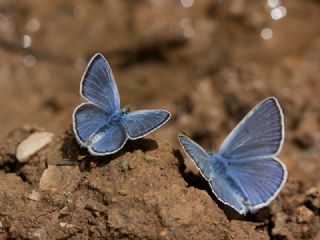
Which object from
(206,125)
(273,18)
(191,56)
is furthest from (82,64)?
(273,18)

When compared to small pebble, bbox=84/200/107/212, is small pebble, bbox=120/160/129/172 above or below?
above

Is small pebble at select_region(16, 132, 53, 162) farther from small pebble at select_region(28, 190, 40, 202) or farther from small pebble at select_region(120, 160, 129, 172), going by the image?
small pebble at select_region(120, 160, 129, 172)

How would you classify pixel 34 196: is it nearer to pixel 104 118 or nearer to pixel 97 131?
pixel 97 131

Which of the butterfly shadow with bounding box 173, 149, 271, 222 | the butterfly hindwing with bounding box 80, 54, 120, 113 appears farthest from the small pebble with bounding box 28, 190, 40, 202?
the butterfly shadow with bounding box 173, 149, 271, 222

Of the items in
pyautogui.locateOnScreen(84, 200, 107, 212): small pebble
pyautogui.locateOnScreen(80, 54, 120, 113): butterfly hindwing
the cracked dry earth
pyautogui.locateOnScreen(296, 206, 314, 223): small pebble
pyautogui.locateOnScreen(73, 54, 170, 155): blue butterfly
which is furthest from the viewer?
pyautogui.locateOnScreen(296, 206, 314, 223): small pebble

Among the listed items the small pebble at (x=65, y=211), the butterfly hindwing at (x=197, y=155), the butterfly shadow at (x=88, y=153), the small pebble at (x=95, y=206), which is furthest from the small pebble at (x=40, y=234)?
the butterfly hindwing at (x=197, y=155)

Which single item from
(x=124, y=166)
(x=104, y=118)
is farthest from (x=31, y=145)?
(x=124, y=166)
